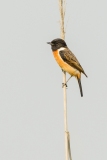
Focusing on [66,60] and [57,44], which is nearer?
[57,44]

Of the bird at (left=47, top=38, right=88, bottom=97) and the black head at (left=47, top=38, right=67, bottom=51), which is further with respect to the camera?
the bird at (left=47, top=38, right=88, bottom=97)

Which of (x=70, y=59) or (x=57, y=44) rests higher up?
(x=57, y=44)

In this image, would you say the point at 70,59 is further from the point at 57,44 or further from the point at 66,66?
the point at 57,44

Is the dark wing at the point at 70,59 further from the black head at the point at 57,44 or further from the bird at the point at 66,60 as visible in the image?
the black head at the point at 57,44

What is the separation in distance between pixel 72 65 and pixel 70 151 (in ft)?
4.57

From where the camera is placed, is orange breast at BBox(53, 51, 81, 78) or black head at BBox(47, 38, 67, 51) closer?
black head at BBox(47, 38, 67, 51)

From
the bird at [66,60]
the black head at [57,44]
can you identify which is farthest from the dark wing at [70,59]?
the black head at [57,44]

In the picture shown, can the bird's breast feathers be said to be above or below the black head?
below

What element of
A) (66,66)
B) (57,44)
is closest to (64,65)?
(66,66)

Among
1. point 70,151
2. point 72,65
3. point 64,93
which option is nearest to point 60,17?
point 64,93

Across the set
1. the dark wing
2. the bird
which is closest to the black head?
the bird

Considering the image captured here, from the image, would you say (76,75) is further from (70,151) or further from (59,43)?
(70,151)

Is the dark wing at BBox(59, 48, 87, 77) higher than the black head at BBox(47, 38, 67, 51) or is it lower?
lower

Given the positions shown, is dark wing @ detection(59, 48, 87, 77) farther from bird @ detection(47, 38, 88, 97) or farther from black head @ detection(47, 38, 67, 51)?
black head @ detection(47, 38, 67, 51)
